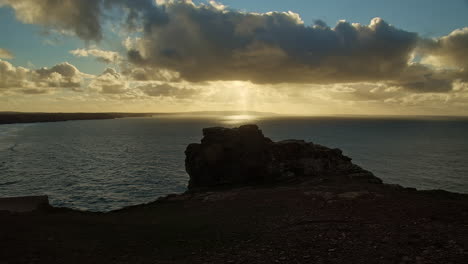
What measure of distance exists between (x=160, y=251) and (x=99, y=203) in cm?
3539

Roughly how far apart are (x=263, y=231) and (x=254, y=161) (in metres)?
21.9

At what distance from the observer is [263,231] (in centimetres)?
1614

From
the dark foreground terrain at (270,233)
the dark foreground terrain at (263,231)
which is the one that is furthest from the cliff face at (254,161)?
the dark foreground terrain at (270,233)

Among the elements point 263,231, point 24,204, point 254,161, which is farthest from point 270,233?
point 24,204

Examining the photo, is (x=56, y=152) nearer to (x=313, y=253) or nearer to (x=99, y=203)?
(x=99, y=203)

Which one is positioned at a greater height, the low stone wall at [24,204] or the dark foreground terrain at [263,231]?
the dark foreground terrain at [263,231]

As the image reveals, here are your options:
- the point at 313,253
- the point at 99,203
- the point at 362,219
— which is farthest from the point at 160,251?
the point at 99,203

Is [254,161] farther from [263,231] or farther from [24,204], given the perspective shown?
[24,204]

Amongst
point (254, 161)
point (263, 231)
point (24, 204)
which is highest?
point (254, 161)

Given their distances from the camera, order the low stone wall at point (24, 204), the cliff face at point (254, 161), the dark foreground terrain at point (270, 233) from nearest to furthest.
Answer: the dark foreground terrain at point (270, 233)
the low stone wall at point (24, 204)
the cliff face at point (254, 161)

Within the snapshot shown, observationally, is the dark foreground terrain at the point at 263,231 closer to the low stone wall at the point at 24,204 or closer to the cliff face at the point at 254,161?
the low stone wall at the point at 24,204

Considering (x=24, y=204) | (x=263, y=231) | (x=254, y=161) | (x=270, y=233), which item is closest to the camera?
(x=270, y=233)

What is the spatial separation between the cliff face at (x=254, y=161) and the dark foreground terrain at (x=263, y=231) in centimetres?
884

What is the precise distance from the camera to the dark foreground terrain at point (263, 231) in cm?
1269
